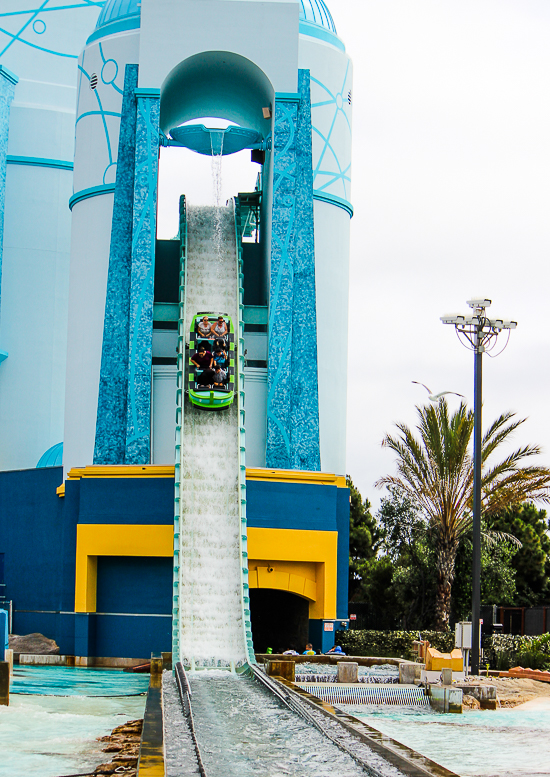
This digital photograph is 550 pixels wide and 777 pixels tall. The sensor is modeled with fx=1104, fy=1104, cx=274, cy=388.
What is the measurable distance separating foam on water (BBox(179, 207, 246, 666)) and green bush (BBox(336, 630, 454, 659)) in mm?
7796

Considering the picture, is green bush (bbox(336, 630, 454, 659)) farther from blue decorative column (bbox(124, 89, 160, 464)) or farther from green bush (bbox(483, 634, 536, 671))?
blue decorative column (bbox(124, 89, 160, 464))

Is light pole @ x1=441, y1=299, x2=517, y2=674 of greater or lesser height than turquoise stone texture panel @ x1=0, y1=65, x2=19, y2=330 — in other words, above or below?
below

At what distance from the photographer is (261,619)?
2883cm

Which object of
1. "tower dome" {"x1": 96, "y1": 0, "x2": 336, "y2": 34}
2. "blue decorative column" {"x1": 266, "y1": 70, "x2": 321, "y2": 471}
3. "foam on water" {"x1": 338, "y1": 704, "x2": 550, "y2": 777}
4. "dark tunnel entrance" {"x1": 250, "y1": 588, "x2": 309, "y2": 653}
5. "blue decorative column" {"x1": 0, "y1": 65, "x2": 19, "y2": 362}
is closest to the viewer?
"foam on water" {"x1": 338, "y1": 704, "x2": 550, "y2": 777}

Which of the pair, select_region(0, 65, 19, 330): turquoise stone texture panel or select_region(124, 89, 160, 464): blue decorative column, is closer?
select_region(124, 89, 160, 464): blue decorative column

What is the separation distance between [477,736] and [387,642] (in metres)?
14.4

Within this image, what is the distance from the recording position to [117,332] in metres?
27.1

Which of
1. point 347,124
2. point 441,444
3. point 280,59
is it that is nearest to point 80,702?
point 441,444

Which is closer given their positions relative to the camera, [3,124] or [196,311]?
[196,311]

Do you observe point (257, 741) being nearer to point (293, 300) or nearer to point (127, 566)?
point (127, 566)

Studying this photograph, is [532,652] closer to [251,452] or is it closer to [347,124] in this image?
[251,452]

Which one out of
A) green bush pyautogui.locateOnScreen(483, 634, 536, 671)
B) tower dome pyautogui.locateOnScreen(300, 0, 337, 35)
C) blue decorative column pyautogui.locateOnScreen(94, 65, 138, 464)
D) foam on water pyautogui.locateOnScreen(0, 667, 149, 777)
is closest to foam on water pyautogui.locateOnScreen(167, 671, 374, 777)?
foam on water pyautogui.locateOnScreen(0, 667, 149, 777)

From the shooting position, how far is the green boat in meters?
23.5

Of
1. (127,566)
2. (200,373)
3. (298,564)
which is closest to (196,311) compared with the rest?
(200,373)
